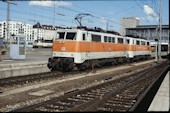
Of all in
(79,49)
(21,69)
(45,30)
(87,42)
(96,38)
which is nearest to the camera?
(21,69)

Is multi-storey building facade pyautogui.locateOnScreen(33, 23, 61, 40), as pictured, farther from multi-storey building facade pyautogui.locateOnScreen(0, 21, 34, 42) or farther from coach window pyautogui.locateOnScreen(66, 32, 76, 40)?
coach window pyautogui.locateOnScreen(66, 32, 76, 40)

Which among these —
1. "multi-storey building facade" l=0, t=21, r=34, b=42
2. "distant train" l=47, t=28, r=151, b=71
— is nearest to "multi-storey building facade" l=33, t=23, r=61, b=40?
"multi-storey building facade" l=0, t=21, r=34, b=42

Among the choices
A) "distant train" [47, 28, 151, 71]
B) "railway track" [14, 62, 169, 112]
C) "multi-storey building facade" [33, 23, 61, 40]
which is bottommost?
"railway track" [14, 62, 169, 112]

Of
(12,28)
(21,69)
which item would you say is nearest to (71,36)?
(21,69)

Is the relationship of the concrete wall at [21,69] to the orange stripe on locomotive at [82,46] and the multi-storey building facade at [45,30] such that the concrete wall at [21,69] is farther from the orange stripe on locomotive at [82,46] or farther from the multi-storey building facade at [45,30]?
the multi-storey building facade at [45,30]

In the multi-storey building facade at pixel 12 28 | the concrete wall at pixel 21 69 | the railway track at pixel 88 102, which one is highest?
the multi-storey building facade at pixel 12 28

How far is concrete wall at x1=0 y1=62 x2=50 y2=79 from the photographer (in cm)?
1623

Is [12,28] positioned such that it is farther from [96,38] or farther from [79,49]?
[79,49]

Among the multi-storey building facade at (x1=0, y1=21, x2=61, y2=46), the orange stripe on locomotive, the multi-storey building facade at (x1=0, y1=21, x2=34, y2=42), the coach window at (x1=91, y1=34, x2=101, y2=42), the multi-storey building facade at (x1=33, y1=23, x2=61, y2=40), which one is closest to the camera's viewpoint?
the orange stripe on locomotive

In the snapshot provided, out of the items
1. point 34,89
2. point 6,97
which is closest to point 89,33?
point 34,89

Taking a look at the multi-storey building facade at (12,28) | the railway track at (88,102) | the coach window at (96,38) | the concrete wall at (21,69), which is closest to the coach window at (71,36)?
the coach window at (96,38)

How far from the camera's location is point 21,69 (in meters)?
17.6

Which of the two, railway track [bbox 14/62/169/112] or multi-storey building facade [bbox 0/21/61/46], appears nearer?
railway track [bbox 14/62/169/112]

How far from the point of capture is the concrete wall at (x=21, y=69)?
16.2 m
